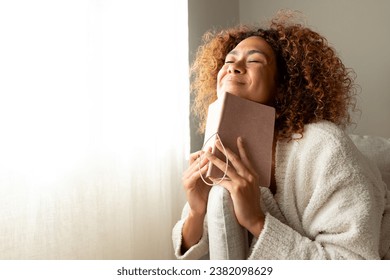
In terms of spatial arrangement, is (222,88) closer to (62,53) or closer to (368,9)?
(62,53)

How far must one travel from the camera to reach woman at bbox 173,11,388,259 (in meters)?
0.88

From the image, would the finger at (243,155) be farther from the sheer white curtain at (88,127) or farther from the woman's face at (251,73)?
the sheer white curtain at (88,127)

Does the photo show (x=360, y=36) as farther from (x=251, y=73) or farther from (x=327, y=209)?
(x=327, y=209)

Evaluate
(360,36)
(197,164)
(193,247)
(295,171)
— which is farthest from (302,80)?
(360,36)

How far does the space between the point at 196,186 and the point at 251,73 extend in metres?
0.32

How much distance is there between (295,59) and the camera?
1133mm

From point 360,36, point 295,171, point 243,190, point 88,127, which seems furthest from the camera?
point 360,36

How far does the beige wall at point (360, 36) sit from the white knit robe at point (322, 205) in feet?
2.71

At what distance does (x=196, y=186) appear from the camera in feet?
3.35

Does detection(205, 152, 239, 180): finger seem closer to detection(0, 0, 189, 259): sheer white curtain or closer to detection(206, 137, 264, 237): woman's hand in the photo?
detection(206, 137, 264, 237): woman's hand

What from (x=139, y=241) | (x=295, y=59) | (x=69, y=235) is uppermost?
(x=295, y=59)

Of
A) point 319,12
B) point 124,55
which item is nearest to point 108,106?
point 124,55
